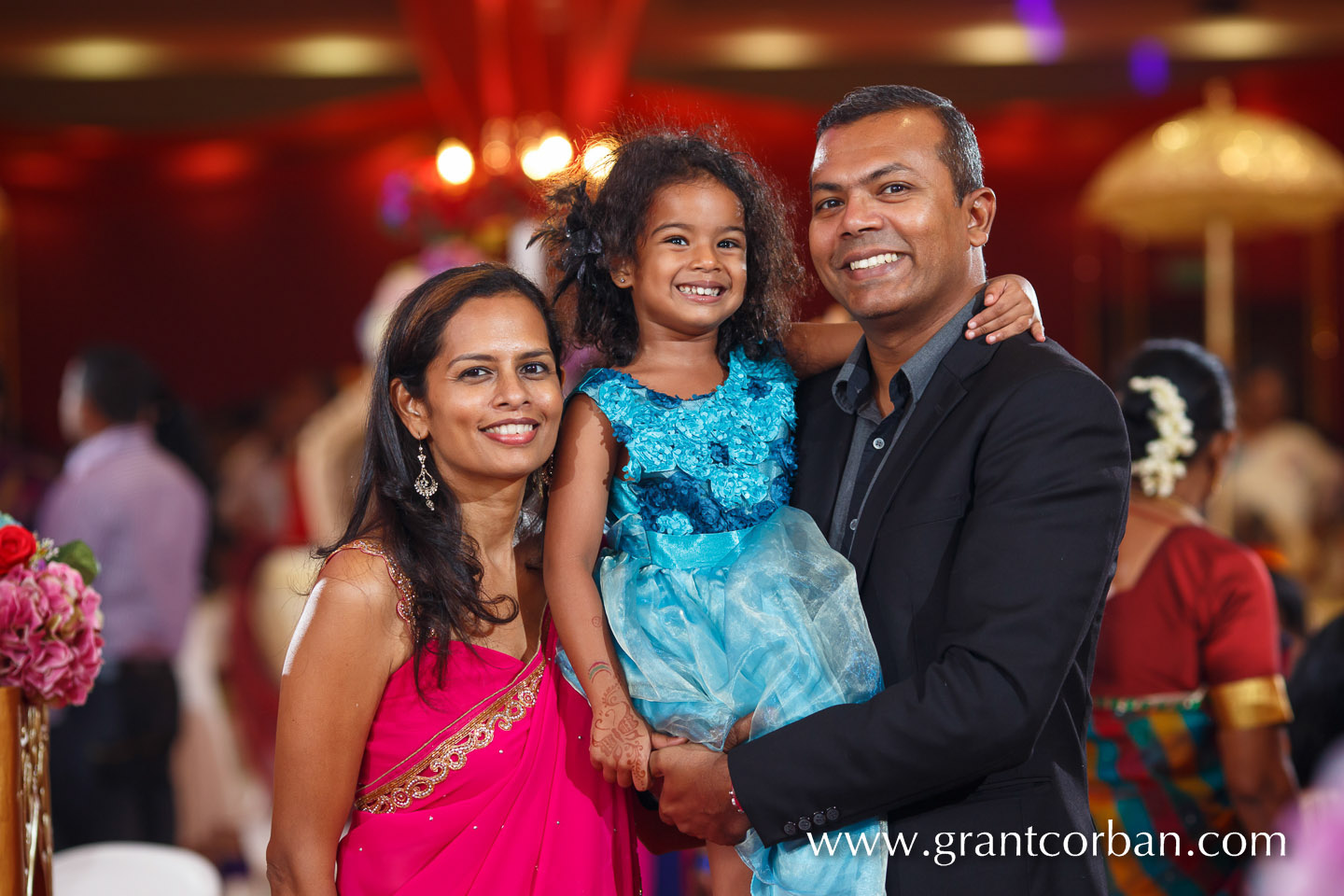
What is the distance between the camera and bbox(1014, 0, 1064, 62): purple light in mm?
9992

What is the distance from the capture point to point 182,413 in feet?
16.7

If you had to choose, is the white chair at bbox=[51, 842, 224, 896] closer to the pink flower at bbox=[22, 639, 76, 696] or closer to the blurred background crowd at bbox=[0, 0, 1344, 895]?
the pink flower at bbox=[22, 639, 76, 696]

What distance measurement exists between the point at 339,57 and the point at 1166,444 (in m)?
9.57

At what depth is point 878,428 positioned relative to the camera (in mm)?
1973

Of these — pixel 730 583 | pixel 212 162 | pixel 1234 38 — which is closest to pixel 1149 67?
pixel 1234 38

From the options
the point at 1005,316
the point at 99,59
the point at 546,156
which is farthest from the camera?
the point at 99,59

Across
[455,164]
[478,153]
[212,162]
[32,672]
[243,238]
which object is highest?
[212,162]

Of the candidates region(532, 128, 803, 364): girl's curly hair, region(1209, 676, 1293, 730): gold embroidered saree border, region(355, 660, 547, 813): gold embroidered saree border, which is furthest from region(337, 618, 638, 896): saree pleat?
region(1209, 676, 1293, 730): gold embroidered saree border

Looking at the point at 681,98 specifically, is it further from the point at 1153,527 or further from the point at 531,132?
the point at 1153,527

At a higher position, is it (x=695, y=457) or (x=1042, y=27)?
(x=1042, y=27)

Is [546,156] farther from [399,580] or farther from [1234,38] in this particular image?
[1234,38]

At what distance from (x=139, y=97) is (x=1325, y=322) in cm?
1010

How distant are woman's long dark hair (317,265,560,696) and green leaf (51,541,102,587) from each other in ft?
1.77

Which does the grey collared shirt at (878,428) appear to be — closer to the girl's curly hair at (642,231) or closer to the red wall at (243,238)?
the girl's curly hair at (642,231)
